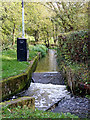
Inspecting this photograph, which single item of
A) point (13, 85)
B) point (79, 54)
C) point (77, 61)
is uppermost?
point (79, 54)

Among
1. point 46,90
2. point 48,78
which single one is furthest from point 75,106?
point 48,78

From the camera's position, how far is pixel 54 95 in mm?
7223

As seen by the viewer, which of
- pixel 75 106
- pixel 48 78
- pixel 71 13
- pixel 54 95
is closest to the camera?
pixel 75 106

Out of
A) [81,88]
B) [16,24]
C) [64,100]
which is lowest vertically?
[64,100]

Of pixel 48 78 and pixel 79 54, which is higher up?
pixel 79 54

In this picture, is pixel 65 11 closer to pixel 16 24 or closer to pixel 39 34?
pixel 16 24

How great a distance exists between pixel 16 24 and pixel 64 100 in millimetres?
12996

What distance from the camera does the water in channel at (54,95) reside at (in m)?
5.66

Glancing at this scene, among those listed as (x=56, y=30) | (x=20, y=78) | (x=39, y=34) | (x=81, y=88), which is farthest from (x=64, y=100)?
(x=56, y=30)

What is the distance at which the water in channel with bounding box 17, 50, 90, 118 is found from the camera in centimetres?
566

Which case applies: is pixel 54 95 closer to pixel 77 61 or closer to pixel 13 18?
pixel 77 61

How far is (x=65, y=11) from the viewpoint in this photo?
19422 millimetres

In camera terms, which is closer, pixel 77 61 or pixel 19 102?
pixel 19 102

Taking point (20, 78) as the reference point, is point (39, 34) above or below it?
above
